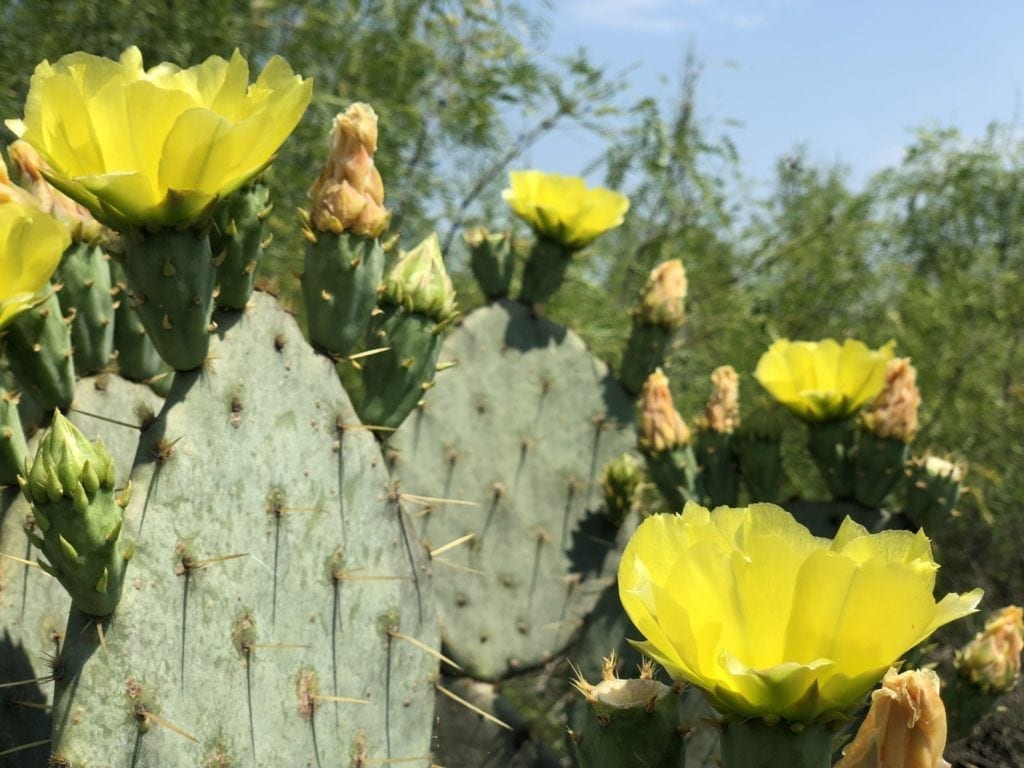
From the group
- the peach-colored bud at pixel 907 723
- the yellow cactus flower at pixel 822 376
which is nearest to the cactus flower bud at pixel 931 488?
the yellow cactus flower at pixel 822 376

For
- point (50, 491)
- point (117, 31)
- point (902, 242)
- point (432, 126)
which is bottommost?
point (902, 242)

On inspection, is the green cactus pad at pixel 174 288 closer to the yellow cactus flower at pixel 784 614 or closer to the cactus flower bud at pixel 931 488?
the yellow cactus flower at pixel 784 614

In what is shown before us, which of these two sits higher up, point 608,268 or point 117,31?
point 117,31

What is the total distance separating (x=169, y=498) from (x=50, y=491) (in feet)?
0.59

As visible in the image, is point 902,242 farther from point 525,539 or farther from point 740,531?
point 740,531

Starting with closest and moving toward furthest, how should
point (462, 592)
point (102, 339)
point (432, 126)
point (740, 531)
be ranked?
point (740, 531), point (102, 339), point (462, 592), point (432, 126)

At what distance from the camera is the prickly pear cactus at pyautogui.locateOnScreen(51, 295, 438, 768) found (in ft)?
3.51

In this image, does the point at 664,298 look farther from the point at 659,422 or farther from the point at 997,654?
the point at 997,654

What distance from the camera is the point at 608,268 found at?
4.59 meters

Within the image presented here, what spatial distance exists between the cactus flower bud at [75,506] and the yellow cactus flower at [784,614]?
0.47 metres

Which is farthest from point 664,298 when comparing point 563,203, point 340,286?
point 340,286

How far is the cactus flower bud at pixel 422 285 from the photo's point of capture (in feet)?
4.90

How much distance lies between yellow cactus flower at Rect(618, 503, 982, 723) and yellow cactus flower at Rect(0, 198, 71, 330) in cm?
58

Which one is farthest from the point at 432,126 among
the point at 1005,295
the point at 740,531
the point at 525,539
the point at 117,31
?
the point at 740,531
